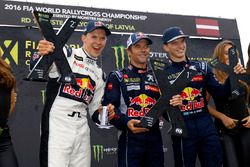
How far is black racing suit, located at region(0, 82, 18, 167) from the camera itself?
251 cm

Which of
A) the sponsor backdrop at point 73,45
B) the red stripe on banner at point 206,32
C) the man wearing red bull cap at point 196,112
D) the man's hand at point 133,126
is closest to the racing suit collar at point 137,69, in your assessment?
the man wearing red bull cap at point 196,112

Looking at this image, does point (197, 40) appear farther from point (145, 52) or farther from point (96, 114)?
point (96, 114)

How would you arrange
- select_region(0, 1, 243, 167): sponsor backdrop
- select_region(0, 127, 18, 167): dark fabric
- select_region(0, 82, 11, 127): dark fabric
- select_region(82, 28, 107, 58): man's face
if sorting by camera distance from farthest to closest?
select_region(0, 1, 243, 167): sponsor backdrop < select_region(82, 28, 107, 58): man's face < select_region(0, 82, 11, 127): dark fabric < select_region(0, 127, 18, 167): dark fabric

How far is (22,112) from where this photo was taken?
4527 mm

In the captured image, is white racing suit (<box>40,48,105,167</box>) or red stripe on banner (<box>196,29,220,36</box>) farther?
red stripe on banner (<box>196,29,220,36</box>)

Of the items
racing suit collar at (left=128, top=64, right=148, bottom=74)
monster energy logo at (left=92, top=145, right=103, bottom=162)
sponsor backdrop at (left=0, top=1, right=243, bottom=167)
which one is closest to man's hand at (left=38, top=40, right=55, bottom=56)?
racing suit collar at (left=128, top=64, right=148, bottom=74)

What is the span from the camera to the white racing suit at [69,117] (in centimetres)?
270

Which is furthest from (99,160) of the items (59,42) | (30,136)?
(59,42)

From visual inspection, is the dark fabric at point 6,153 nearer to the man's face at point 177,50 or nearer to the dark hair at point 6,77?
the dark hair at point 6,77

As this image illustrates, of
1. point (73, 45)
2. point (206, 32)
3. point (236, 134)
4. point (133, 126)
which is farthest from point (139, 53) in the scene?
point (206, 32)

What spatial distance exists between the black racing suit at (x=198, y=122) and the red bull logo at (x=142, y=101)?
0.29m

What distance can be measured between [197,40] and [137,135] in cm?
300

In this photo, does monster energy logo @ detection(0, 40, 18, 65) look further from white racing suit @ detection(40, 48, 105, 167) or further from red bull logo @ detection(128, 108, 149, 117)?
red bull logo @ detection(128, 108, 149, 117)

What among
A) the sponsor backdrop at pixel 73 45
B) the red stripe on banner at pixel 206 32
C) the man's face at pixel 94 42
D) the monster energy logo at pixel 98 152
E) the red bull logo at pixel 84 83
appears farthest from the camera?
the red stripe on banner at pixel 206 32
